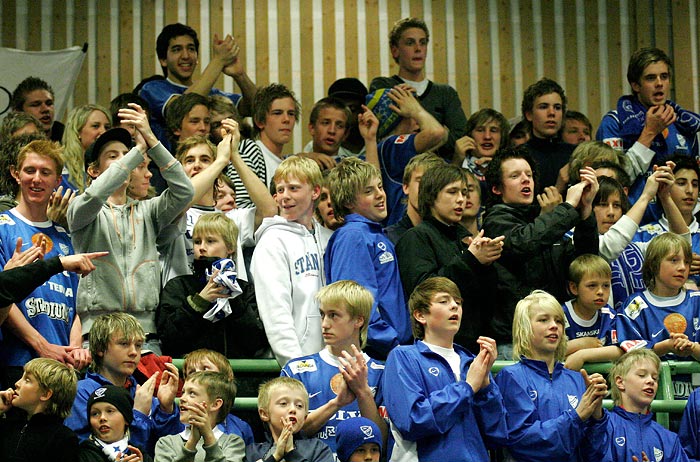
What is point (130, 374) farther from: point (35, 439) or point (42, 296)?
point (35, 439)

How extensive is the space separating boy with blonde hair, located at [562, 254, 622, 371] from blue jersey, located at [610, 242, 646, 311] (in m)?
0.65

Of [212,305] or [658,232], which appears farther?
[658,232]

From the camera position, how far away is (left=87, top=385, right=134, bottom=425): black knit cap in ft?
17.7

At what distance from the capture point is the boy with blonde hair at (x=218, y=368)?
229 inches

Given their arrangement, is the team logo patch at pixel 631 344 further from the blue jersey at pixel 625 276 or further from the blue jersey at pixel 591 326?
the blue jersey at pixel 625 276

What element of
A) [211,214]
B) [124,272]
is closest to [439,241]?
[211,214]

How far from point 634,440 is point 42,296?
9.82 feet

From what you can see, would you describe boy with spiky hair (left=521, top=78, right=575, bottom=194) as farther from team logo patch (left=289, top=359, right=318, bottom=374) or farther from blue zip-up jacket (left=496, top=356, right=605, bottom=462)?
team logo patch (left=289, top=359, right=318, bottom=374)

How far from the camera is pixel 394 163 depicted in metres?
8.79

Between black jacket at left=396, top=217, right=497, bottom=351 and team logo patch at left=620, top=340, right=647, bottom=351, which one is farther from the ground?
black jacket at left=396, top=217, right=497, bottom=351

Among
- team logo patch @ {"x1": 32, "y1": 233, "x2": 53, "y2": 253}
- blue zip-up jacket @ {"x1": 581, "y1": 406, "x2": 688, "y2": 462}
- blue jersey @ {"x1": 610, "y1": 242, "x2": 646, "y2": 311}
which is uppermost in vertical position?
team logo patch @ {"x1": 32, "y1": 233, "x2": 53, "y2": 253}

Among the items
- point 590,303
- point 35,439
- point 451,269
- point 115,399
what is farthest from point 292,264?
point 35,439

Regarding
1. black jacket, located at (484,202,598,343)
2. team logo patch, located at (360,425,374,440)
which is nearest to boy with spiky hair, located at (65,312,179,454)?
team logo patch, located at (360,425,374,440)

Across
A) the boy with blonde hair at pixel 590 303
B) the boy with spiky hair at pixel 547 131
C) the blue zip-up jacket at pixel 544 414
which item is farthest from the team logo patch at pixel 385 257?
the boy with spiky hair at pixel 547 131
